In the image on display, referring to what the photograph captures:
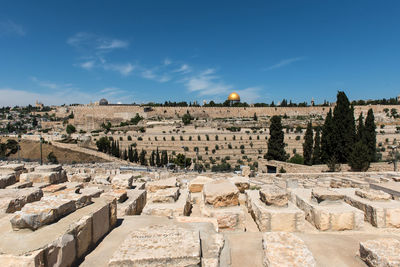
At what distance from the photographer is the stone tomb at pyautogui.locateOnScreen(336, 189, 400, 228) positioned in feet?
11.7

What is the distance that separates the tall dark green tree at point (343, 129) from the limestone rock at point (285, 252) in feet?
57.6

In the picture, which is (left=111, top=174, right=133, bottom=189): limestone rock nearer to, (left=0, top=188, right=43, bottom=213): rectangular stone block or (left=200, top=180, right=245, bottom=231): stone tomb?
(left=0, top=188, right=43, bottom=213): rectangular stone block

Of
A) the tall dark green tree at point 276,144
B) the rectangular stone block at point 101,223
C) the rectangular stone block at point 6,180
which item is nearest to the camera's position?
the rectangular stone block at point 101,223

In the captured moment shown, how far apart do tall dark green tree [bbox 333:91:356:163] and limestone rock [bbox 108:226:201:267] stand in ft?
60.5

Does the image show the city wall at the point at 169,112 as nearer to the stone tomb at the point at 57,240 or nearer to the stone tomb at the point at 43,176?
the stone tomb at the point at 43,176

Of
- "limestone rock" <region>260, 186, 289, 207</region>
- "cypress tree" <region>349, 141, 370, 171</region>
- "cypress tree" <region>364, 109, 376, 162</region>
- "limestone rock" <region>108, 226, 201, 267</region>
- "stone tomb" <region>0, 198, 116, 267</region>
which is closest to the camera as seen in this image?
"stone tomb" <region>0, 198, 116, 267</region>

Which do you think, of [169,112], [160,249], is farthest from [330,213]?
[169,112]

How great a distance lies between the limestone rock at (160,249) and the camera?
186 centimetres

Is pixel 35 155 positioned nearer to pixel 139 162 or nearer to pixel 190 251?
pixel 139 162

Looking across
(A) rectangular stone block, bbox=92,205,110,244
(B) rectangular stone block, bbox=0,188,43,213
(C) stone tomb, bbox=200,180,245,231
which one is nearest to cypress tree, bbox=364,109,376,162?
(C) stone tomb, bbox=200,180,245,231

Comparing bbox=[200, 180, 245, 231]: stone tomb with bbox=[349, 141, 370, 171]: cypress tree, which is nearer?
bbox=[200, 180, 245, 231]: stone tomb

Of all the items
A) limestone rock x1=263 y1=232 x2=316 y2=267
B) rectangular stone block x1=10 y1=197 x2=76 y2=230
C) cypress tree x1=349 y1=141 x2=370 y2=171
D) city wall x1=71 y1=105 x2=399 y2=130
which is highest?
city wall x1=71 y1=105 x2=399 y2=130

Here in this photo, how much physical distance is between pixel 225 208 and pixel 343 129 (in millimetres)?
17727

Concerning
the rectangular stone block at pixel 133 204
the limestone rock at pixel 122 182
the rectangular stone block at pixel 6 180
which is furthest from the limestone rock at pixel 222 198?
the rectangular stone block at pixel 6 180
